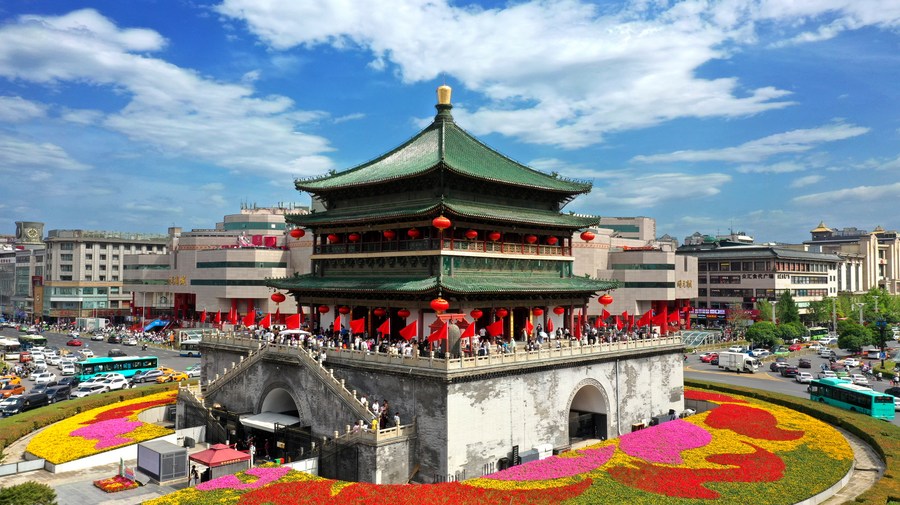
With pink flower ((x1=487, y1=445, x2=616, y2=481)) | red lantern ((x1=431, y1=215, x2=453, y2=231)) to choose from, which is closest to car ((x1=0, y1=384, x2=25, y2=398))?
red lantern ((x1=431, y1=215, x2=453, y2=231))

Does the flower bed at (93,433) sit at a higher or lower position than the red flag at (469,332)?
lower

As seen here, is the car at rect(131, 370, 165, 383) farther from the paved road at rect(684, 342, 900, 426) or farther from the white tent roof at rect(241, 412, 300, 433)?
the paved road at rect(684, 342, 900, 426)

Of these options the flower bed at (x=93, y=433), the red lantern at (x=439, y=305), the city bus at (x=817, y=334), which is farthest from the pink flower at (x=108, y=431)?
the city bus at (x=817, y=334)

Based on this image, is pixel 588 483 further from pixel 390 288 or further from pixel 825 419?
pixel 825 419

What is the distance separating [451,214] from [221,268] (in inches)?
2818

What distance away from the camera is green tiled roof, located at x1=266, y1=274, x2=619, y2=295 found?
40.5m

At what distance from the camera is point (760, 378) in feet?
244

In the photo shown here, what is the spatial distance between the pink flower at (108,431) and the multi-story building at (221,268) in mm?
44795

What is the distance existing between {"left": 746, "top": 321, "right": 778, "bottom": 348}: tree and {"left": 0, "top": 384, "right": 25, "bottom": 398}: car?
91314 mm

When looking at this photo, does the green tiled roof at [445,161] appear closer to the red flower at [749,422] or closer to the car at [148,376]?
the red flower at [749,422]

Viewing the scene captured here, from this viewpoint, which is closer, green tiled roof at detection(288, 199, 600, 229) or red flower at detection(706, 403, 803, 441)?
green tiled roof at detection(288, 199, 600, 229)

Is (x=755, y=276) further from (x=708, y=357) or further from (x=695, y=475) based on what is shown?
(x=695, y=475)

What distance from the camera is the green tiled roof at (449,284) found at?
40500mm

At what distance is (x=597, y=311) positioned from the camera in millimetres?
99688
